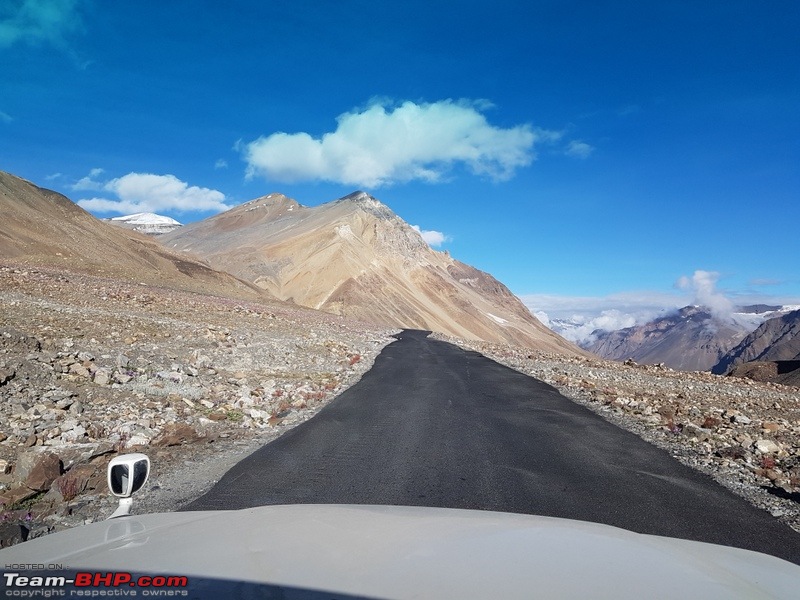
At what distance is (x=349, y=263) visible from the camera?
98.4 m

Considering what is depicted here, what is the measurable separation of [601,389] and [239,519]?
16.1m

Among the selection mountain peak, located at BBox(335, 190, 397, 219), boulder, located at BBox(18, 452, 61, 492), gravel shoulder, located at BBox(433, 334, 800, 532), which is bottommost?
gravel shoulder, located at BBox(433, 334, 800, 532)

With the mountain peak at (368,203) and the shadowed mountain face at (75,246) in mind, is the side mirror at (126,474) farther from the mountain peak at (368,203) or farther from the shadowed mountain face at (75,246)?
the mountain peak at (368,203)

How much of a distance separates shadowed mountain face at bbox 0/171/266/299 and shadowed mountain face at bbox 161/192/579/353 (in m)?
26.3

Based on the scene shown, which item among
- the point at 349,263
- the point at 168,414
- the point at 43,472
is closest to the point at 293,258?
the point at 349,263

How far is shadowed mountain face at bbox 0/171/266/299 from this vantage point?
4022 centimetres

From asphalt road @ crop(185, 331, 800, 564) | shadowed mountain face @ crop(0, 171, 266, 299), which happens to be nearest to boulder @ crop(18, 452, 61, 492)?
asphalt road @ crop(185, 331, 800, 564)

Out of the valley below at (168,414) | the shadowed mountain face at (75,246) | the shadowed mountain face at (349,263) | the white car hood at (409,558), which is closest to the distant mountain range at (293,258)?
the shadowed mountain face at (75,246)

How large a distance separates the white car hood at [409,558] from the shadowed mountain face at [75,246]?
132ft

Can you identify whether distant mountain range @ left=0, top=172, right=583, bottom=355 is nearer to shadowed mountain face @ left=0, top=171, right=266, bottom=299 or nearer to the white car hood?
shadowed mountain face @ left=0, top=171, right=266, bottom=299

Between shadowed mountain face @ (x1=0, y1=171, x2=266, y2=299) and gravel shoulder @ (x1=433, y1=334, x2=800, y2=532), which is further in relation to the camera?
shadowed mountain face @ (x1=0, y1=171, x2=266, y2=299)

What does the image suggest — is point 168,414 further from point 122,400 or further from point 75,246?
point 75,246

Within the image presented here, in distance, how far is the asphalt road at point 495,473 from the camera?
5.50 meters

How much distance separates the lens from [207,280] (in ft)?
201
